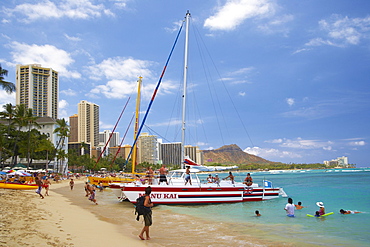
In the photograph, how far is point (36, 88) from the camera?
447 feet

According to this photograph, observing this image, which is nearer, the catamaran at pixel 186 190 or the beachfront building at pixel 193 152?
the catamaran at pixel 186 190

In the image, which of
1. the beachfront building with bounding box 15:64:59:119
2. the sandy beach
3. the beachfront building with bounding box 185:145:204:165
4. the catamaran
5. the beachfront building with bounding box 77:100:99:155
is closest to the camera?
the sandy beach

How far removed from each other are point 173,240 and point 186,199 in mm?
9125

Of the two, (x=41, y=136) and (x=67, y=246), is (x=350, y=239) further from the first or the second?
(x=41, y=136)

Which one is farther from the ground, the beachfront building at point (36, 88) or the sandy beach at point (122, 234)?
the beachfront building at point (36, 88)

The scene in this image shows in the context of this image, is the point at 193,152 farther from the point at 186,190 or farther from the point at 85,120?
the point at 85,120

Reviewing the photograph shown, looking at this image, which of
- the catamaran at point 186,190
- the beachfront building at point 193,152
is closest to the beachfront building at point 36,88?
the beachfront building at point 193,152

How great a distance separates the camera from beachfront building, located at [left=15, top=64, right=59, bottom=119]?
134 m

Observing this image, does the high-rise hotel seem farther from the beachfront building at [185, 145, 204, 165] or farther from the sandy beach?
the sandy beach

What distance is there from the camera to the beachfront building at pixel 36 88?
134125mm

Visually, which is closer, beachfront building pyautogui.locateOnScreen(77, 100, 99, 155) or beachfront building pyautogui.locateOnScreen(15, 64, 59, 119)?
beachfront building pyautogui.locateOnScreen(15, 64, 59, 119)

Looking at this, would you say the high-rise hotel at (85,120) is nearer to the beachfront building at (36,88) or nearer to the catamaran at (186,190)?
the beachfront building at (36,88)

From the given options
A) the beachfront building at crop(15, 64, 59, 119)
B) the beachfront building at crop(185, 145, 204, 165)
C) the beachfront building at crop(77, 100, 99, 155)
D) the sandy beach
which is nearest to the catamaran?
the sandy beach

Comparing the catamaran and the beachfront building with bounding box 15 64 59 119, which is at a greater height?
the beachfront building with bounding box 15 64 59 119
